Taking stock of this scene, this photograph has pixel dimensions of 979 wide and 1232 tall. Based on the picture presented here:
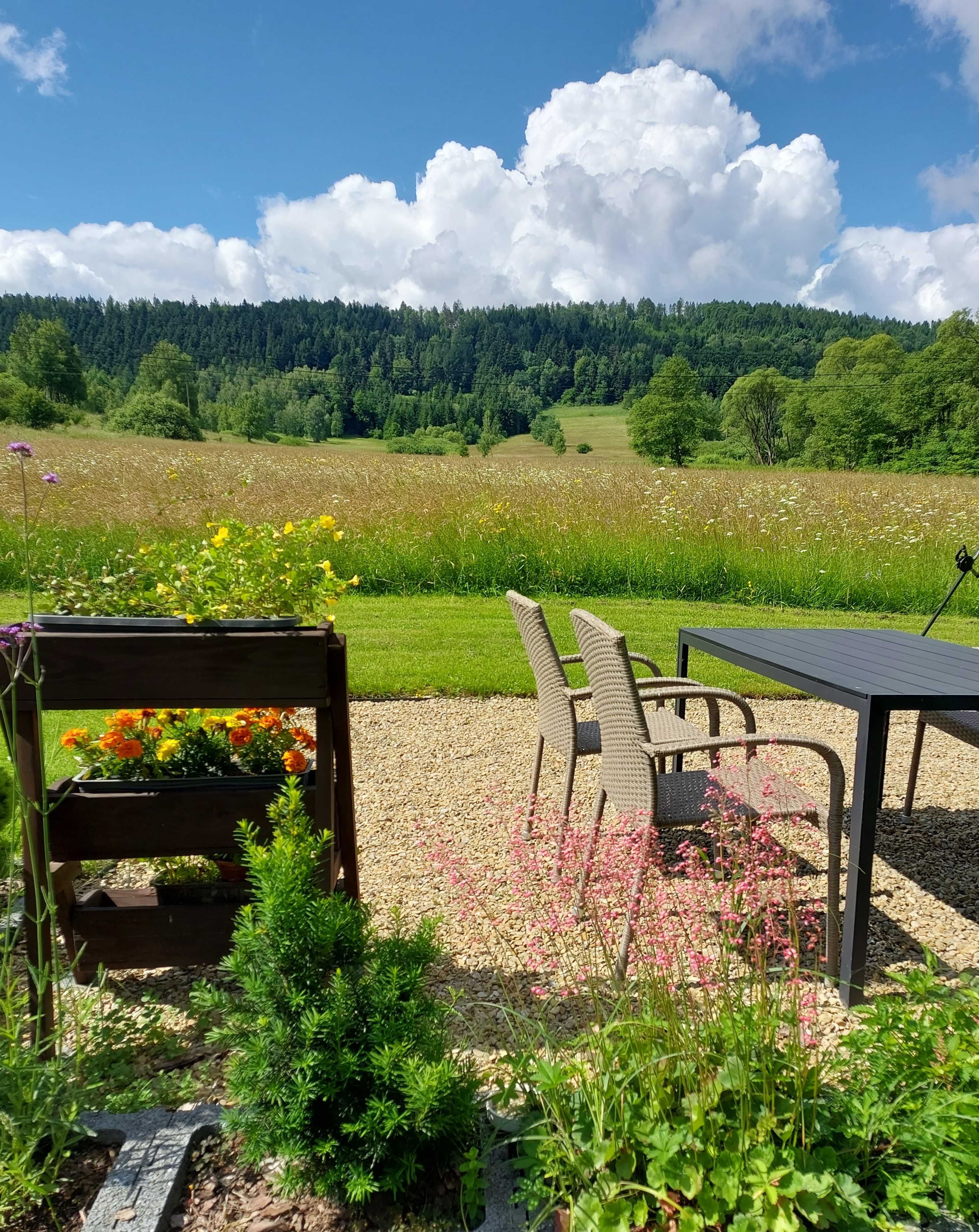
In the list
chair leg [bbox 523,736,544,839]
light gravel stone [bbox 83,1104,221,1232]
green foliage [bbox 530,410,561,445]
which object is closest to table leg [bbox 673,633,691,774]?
chair leg [bbox 523,736,544,839]

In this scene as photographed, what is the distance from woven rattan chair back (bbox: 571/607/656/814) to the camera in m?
2.54

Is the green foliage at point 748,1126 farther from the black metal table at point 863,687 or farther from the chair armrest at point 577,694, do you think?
the chair armrest at point 577,694

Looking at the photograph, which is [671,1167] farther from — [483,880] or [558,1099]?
[483,880]

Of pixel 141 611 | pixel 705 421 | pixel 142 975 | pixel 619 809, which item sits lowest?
pixel 142 975

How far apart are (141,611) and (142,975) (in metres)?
1.30

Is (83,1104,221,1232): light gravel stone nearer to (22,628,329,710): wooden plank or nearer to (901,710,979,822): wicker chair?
(22,628,329,710): wooden plank

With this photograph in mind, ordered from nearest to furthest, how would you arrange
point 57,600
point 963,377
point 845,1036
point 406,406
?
point 845,1036 → point 57,600 → point 963,377 → point 406,406

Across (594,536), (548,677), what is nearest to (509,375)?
(594,536)

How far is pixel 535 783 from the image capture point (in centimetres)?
374

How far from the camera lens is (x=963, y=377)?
1804 inches

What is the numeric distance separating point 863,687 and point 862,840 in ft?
1.57

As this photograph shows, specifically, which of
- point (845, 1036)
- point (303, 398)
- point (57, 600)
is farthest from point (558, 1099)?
point (303, 398)

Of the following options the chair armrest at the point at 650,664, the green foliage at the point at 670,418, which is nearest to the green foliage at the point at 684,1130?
the chair armrest at the point at 650,664

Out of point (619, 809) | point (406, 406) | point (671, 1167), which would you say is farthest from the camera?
point (406, 406)
